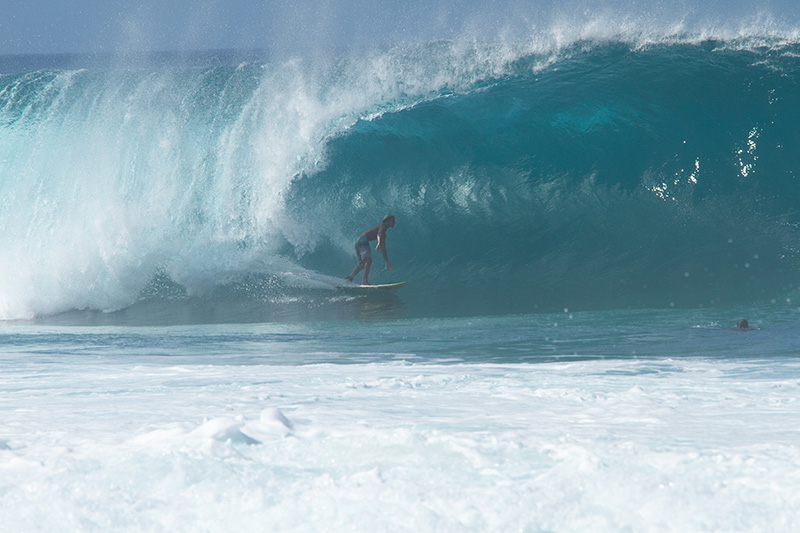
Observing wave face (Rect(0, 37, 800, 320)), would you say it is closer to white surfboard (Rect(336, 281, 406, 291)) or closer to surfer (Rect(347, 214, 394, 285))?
white surfboard (Rect(336, 281, 406, 291))

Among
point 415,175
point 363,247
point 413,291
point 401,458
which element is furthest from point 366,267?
point 401,458

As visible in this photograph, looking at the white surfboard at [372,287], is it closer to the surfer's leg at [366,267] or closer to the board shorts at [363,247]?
the surfer's leg at [366,267]

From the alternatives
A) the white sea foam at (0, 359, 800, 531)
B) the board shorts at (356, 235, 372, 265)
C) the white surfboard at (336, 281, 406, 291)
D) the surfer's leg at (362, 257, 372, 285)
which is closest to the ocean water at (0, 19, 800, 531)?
the white sea foam at (0, 359, 800, 531)

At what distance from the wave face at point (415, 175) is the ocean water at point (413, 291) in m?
Answer: 0.04

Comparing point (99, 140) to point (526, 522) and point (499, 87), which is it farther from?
point (526, 522)

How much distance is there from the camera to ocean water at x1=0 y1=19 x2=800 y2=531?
1837 millimetres

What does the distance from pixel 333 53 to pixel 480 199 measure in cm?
365

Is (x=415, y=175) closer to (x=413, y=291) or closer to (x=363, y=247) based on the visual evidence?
(x=363, y=247)

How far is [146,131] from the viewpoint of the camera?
10.5m

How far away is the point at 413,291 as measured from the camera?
8.54m

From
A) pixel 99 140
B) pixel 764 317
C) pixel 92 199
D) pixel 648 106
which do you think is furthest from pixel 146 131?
pixel 764 317

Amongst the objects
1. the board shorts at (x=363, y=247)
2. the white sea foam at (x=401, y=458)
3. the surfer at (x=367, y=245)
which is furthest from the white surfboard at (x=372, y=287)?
the white sea foam at (x=401, y=458)

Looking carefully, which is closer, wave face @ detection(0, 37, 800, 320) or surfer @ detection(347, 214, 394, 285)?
surfer @ detection(347, 214, 394, 285)

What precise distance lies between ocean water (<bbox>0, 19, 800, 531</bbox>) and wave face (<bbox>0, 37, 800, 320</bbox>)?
43mm
